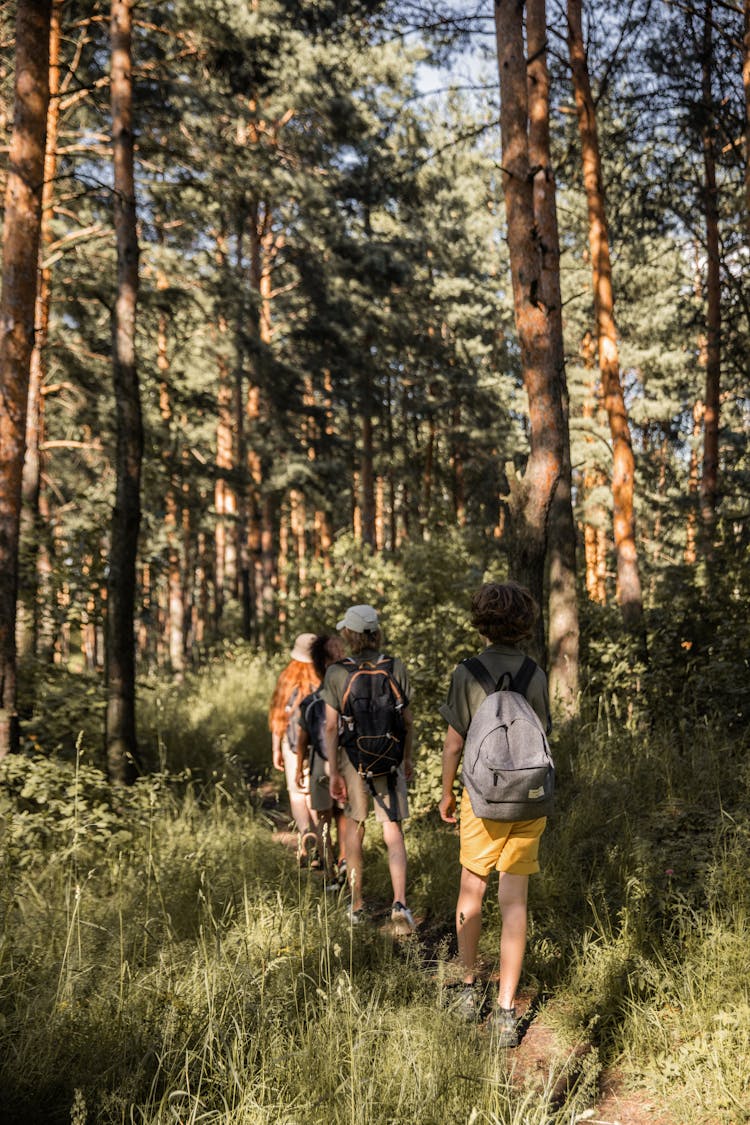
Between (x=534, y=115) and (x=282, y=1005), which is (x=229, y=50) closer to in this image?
(x=534, y=115)

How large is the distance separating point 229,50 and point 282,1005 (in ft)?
31.6

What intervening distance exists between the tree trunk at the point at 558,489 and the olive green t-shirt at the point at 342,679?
330 cm

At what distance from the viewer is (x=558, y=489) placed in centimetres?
827

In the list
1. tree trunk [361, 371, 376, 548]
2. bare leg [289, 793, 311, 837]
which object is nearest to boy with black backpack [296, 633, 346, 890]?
bare leg [289, 793, 311, 837]

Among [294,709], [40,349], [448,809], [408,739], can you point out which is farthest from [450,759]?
[40,349]

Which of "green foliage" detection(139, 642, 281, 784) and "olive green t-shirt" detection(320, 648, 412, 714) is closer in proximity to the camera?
"olive green t-shirt" detection(320, 648, 412, 714)

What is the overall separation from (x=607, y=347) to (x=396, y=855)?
8191mm

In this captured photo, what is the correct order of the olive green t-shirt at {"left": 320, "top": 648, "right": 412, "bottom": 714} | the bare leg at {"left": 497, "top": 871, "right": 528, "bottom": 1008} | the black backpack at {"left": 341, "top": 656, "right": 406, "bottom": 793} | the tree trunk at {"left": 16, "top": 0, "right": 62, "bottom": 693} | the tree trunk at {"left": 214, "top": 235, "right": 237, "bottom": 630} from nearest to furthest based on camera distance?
the bare leg at {"left": 497, "top": 871, "right": 528, "bottom": 1008} → the black backpack at {"left": 341, "top": 656, "right": 406, "bottom": 793} → the olive green t-shirt at {"left": 320, "top": 648, "right": 412, "bottom": 714} → the tree trunk at {"left": 16, "top": 0, "right": 62, "bottom": 693} → the tree trunk at {"left": 214, "top": 235, "right": 237, "bottom": 630}

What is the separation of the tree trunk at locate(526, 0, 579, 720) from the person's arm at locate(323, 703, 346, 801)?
131 inches

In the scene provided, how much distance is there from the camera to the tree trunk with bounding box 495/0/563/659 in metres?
5.89

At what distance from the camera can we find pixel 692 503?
1669cm

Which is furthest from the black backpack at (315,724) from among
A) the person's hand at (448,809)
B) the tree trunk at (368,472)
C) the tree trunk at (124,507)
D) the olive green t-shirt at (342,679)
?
the tree trunk at (368,472)

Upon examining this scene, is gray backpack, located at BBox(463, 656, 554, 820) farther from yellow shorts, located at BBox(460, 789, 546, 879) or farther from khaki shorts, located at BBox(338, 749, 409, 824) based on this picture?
khaki shorts, located at BBox(338, 749, 409, 824)

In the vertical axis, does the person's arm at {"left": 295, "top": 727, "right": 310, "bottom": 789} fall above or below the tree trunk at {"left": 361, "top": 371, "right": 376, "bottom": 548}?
below
